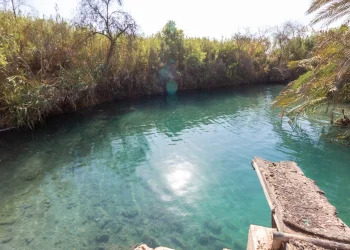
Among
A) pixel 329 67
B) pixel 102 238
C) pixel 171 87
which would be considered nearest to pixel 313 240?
pixel 102 238

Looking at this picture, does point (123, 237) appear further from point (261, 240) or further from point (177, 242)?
point (261, 240)

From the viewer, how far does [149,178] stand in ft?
16.5

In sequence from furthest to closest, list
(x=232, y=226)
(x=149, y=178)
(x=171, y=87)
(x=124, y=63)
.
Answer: (x=171, y=87) < (x=124, y=63) < (x=149, y=178) < (x=232, y=226)

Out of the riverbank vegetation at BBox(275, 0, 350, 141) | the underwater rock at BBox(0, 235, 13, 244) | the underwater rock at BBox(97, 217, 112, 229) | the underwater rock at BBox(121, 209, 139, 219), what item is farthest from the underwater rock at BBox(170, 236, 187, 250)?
the riverbank vegetation at BBox(275, 0, 350, 141)

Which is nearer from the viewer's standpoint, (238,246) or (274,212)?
(274,212)

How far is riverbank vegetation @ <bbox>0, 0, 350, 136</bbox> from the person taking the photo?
629 cm

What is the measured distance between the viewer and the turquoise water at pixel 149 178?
11.3ft

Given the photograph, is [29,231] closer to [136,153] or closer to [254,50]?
[136,153]

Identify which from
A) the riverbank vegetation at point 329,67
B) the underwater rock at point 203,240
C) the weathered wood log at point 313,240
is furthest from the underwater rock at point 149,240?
the riverbank vegetation at point 329,67

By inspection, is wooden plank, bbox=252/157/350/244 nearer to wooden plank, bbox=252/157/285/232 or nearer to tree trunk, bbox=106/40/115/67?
wooden plank, bbox=252/157/285/232

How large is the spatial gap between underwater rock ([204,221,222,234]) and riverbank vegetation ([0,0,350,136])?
151 inches

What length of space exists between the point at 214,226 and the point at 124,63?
36.8 ft

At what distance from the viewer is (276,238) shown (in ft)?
6.75

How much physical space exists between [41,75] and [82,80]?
1585 millimetres
